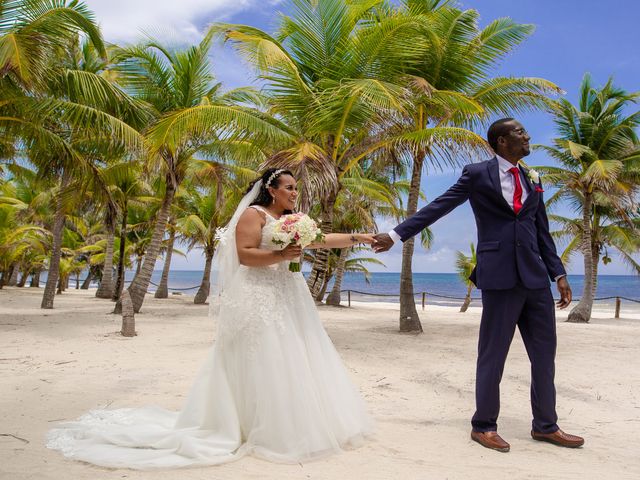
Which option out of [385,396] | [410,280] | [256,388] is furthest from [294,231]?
[410,280]

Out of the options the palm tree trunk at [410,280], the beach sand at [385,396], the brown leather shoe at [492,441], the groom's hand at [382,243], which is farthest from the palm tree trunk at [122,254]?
the brown leather shoe at [492,441]

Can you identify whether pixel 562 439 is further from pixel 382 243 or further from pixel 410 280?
pixel 410 280

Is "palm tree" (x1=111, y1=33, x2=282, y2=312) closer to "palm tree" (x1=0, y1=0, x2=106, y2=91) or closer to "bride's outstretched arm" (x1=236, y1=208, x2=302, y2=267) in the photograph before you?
"palm tree" (x1=0, y1=0, x2=106, y2=91)

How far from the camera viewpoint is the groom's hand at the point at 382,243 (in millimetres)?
3975

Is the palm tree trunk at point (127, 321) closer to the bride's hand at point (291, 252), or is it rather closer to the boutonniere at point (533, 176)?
the bride's hand at point (291, 252)

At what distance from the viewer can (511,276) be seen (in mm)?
3631

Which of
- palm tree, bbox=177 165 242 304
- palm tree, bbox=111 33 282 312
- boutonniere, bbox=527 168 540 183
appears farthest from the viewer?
palm tree, bbox=177 165 242 304

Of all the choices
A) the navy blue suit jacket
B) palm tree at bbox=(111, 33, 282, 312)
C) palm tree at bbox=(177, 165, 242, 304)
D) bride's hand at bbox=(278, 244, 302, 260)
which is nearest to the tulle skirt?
bride's hand at bbox=(278, 244, 302, 260)

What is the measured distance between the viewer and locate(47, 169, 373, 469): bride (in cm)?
334

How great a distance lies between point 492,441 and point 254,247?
2237 millimetres

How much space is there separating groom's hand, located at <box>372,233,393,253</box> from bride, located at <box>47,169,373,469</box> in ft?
0.43

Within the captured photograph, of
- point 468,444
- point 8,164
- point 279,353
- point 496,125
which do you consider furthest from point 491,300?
point 8,164

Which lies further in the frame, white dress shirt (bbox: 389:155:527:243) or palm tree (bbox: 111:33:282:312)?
palm tree (bbox: 111:33:282:312)

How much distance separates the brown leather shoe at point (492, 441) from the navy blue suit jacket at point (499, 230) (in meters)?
1.09
